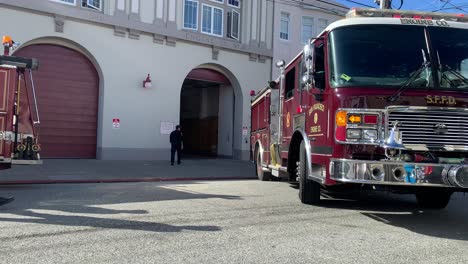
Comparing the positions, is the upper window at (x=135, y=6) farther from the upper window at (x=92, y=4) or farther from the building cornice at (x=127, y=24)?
the upper window at (x=92, y=4)

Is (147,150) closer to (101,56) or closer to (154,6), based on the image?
(101,56)

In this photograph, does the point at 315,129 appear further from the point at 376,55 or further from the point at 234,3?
the point at 234,3

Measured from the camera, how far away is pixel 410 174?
21.2ft

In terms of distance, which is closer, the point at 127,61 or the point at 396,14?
the point at 396,14

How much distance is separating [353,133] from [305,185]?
2083mm

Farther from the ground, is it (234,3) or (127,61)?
(234,3)

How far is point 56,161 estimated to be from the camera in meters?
18.8

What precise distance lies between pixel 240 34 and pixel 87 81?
328 inches

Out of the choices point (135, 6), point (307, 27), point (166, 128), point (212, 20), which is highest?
point (307, 27)

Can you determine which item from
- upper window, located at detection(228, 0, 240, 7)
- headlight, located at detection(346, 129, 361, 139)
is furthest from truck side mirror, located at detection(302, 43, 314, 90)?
upper window, located at detection(228, 0, 240, 7)

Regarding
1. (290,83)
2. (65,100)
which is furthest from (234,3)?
(290,83)

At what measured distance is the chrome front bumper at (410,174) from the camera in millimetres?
6410

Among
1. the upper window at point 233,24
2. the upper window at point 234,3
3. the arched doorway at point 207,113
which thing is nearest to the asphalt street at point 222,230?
the arched doorway at point 207,113

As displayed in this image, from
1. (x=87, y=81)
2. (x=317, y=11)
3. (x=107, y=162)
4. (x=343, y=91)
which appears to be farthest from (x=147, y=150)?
(x=343, y=91)
